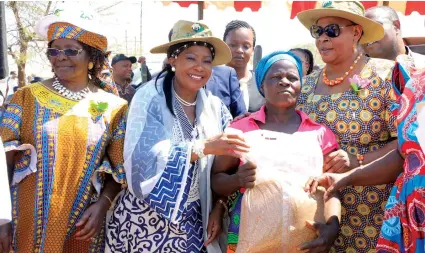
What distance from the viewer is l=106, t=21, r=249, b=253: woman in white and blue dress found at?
122 inches

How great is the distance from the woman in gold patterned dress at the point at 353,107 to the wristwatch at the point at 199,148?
0.72m

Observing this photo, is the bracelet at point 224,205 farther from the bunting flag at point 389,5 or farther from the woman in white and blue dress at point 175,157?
the bunting flag at point 389,5

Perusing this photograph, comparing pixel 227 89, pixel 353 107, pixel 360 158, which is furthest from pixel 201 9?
pixel 360 158

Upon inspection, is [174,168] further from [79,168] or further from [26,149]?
[26,149]

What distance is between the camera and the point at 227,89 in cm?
410

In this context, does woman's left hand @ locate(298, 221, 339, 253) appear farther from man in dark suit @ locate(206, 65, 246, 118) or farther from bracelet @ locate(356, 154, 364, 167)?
man in dark suit @ locate(206, 65, 246, 118)

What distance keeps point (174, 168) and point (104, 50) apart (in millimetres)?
1059

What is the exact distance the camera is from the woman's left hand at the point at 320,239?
2.62 meters

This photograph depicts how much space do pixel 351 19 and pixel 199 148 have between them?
50.8 inches

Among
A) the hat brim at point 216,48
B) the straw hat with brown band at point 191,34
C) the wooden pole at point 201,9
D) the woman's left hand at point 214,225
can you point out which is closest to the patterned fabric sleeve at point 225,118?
the hat brim at point 216,48

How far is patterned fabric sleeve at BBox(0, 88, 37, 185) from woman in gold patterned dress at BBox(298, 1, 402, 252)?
1758mm

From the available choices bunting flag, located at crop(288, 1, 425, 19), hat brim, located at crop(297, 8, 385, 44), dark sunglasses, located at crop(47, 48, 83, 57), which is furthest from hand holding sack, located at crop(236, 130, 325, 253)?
bunting flag, located at crop(288, 1, 425, 19)

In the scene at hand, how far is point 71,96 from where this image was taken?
344 cm

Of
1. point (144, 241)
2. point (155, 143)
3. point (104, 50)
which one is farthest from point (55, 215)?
point (104, 50)
